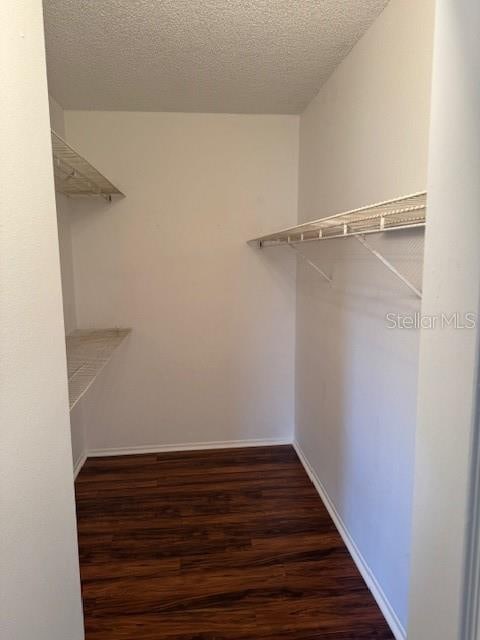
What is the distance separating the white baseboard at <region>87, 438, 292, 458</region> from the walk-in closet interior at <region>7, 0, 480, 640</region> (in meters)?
0.01

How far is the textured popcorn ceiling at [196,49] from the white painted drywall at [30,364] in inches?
34.0

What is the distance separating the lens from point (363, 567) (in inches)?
78.2

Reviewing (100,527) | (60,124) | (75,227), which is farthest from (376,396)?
(60,124)

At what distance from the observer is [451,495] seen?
67 cm

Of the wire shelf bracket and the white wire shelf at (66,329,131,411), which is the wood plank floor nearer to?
the white wire shelf at (66,329,131,411)

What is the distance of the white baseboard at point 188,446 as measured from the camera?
3.18m

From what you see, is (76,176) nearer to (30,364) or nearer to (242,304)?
(242,304)

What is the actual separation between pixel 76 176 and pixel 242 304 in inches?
54.2

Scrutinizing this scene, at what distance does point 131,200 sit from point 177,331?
0.96m

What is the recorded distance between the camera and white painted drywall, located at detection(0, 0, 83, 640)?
2.78 feet

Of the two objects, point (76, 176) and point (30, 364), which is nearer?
point (30, 364)

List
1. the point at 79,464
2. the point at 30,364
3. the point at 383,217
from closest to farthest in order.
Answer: the point at 30,364, the point at 383,217, the point at 79,464

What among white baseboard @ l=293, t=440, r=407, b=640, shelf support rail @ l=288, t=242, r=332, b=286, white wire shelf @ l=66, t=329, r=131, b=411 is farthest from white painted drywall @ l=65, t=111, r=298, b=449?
white baseboard @ l=293, t=440, r=407, b=640
